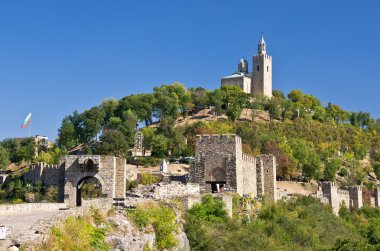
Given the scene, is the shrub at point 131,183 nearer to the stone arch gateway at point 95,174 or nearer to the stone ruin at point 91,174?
the stone ruin at point 91,174

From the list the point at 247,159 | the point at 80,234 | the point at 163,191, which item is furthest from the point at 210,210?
the point at 80,234

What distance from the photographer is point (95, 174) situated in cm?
2744

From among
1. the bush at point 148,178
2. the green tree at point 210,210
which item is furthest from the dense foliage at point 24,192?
the green tree at point 210,210

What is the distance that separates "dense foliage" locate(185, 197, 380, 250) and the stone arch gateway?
4765 millimetres

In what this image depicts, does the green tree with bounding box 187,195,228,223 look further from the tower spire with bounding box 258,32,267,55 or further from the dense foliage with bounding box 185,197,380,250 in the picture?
the tower spire with bounding box 258,32,267,55

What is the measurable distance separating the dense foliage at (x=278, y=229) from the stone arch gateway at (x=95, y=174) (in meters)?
4.77

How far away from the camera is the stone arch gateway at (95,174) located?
89.8 ft

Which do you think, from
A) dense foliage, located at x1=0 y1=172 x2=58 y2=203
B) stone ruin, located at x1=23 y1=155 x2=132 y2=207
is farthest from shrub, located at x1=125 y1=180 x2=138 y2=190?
stone ruin, located at x1=23 y1=155 x2=132 y2=207

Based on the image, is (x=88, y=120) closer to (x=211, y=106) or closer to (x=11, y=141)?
(x=11, y=141)

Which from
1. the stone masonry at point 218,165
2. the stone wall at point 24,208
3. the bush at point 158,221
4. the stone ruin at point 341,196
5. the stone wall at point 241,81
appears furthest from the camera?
the stone wall at point 241,81

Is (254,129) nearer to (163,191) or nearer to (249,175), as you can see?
(249,175)

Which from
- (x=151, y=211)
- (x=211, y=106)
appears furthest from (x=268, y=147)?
(x=151, y=211)

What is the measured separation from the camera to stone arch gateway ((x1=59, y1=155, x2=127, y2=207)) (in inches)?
1077

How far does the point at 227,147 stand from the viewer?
99.0ft
